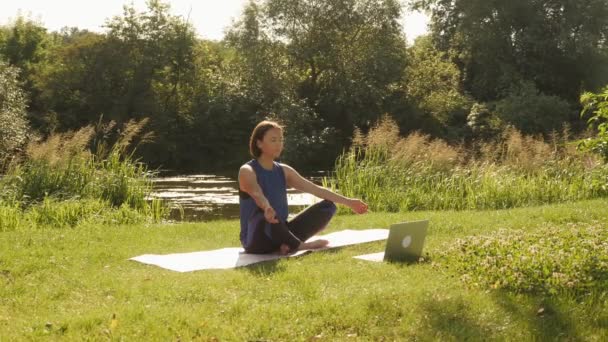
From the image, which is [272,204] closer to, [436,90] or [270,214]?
[270,214]

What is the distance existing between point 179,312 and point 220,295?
1.61 feet

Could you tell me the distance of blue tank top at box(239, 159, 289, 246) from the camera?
21.4 ft

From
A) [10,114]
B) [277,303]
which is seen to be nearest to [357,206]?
[277,303]

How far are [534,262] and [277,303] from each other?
1.83m

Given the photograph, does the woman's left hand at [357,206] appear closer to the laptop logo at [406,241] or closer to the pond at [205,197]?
the laptop logo at [406,241]

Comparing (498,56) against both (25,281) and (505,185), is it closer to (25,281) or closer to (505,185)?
(505,185)

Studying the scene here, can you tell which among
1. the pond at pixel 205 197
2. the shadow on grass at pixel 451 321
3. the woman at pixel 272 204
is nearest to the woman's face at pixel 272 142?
the woman at pixel 272 204

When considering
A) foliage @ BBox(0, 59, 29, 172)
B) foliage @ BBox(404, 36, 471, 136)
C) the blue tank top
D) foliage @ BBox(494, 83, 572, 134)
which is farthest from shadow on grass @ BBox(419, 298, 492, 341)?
foliage @ BBox(404, 36, 471, 136)

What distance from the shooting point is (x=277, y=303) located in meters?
4.46

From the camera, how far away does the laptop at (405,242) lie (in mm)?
5727

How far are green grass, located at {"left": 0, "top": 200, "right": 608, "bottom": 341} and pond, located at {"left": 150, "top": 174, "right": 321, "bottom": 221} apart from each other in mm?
5895

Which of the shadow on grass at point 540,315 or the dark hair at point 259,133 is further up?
the dark hair at point 259,133

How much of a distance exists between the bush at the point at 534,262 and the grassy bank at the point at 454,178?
16.7ft

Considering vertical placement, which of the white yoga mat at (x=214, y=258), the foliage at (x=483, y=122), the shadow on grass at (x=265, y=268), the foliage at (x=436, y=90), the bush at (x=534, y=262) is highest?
the foliage at (x=436, y=90)
